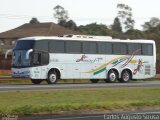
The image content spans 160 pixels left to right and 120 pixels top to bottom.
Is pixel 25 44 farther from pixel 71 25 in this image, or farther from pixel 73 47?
pixel 71 25

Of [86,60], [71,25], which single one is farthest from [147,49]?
[71,25]

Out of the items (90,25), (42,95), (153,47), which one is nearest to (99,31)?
(90,25)

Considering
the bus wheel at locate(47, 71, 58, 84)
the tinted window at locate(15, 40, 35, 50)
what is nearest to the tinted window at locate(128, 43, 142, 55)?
the bus wheel at locate(47, 71, 58, 84)

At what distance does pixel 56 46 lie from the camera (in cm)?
3806

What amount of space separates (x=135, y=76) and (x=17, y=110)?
2537cm

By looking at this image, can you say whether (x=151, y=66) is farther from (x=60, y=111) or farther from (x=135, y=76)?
(x=60, y=111)

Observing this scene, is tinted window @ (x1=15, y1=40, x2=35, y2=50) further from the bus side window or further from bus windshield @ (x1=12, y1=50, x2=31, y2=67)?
the bus side window

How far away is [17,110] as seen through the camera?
18156 mm

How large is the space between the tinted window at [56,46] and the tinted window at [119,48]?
501 cm

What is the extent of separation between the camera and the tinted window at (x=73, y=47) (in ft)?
127

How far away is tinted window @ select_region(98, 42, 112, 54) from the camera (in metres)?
40.8

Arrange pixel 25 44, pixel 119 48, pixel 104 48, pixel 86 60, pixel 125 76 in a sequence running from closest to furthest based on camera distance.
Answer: pixel 25 44 → pixel 86 60 → pixel 104 48 → pixel 119 48 → pixel 125 76

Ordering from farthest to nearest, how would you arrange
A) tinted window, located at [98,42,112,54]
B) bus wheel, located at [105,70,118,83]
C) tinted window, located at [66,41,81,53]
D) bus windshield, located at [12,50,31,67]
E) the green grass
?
bus wheel, located at [105,70,118,83]
tinted window, located at [98,42,112,54]
tinted window, located at [66,41,81,53]
bus windshield, located at [12,50,31,67]
the green grass

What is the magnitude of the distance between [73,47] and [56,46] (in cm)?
161
